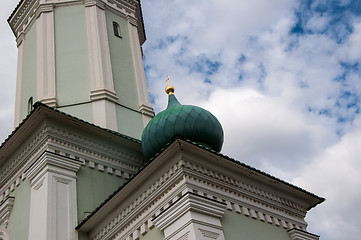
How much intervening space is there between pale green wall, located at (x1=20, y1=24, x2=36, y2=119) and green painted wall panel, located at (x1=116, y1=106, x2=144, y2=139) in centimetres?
224

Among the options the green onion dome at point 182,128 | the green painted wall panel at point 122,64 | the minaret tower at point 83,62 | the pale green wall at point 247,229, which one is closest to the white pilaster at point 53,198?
the green onion dome at point 182,128

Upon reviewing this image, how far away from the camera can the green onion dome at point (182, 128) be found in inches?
322

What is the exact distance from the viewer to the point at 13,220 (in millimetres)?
8648

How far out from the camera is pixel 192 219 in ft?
20.0

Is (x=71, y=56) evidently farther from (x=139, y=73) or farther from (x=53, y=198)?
(x=53, y=198)

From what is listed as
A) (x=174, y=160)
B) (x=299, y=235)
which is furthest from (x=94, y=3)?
(x=299, y=235)

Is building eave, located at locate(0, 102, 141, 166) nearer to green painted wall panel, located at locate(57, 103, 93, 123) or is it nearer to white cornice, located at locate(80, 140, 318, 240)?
green painted wall panel, located at locate(57, 103, 93, 123)

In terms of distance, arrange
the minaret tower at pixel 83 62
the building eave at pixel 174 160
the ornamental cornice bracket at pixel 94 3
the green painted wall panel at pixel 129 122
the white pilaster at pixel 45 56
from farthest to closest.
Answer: the ornamental cornice bracket at pixel 94 3 < the white pilaster at pixel 45 56 < the minaret tower at pixel 83 62 < the green painted wall panel at pixel 129 122 < the building eave at pixel 174 160

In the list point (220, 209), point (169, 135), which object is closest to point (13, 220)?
point (169, 135)

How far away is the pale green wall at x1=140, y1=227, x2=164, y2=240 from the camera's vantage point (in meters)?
6.57

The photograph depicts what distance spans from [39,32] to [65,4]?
1.11m

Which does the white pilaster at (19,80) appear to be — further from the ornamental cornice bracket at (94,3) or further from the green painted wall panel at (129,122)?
the green painted wall panel at (129,122)

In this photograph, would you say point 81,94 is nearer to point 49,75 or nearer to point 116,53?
point 49,75

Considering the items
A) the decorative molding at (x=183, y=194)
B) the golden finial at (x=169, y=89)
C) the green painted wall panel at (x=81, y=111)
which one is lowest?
the decorative molding at (x=183, y=194)
